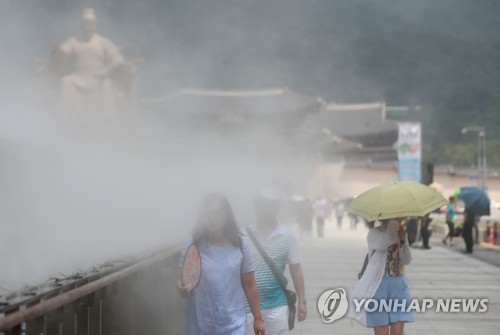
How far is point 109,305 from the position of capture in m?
5.39

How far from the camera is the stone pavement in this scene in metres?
9.15

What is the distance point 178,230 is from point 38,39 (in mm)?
3646

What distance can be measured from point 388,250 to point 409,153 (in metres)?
22.3

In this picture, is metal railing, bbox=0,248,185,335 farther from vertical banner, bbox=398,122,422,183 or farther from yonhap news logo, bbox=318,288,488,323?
vertical banner, bbox=398,122,422,183

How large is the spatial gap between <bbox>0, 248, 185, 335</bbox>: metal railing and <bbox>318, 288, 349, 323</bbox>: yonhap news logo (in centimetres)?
166

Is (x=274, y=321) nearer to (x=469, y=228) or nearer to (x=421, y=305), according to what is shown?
(x=421, y=305)

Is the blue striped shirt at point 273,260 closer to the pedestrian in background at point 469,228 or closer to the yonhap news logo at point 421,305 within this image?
the yonhap news logo at point 421,305

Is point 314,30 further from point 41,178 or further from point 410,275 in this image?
point 41,178

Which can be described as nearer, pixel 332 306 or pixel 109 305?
pixel 109 305

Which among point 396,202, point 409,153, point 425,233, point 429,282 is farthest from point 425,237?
point 396,202

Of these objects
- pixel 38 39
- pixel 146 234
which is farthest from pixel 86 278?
pixel 146 234

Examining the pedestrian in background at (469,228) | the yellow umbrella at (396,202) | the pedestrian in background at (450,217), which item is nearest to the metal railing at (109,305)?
the yellow umbrella at (396,202)

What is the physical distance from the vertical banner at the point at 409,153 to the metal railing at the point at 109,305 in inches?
772

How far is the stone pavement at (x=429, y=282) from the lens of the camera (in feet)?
30.0
